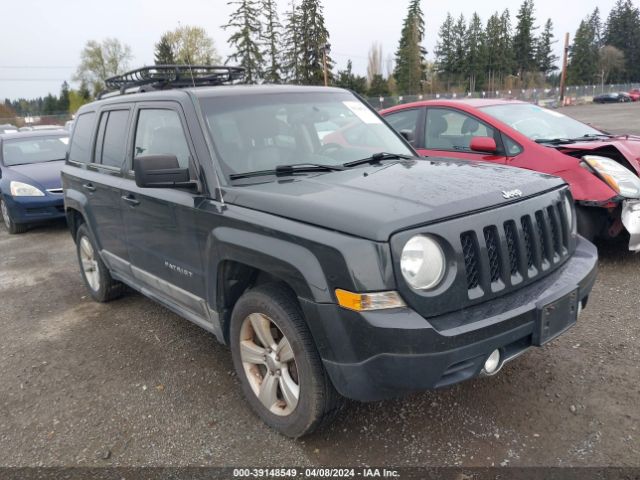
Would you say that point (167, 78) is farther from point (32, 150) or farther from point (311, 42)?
point (311, 42)

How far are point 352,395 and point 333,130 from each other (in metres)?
2.06

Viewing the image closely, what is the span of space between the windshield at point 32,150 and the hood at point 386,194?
8.43 metres

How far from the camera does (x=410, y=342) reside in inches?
88.7

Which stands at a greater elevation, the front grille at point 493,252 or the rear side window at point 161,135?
the rear side window at point 161,135

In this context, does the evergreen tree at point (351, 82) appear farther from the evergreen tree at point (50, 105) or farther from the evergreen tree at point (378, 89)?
the evergreen tree at point (50, 105)

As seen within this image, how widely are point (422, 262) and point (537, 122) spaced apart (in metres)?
4.32

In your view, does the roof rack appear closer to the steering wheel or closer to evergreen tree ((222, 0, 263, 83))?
the steering wheel

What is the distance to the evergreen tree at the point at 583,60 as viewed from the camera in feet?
295

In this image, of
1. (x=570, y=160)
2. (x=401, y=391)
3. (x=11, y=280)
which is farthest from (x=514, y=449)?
(x=11, y=280)

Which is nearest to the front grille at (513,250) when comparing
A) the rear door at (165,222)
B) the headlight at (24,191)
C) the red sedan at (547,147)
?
the rear door at (165,222)

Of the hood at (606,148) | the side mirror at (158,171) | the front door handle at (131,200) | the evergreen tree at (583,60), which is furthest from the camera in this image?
the evergreen tree at (583,60)

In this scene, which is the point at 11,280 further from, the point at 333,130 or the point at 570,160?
the point at 570,160

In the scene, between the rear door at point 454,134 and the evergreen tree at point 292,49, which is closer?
the rear door at point 454,134

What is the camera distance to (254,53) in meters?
53.9
